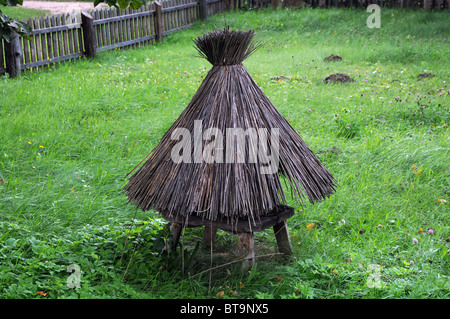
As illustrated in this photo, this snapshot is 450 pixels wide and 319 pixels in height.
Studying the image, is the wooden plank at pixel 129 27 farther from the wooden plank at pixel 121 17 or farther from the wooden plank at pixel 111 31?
the wooden plank at pixel 111 31

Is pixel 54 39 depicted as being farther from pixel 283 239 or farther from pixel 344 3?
pixel 344 3

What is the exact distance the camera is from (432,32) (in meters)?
11.9

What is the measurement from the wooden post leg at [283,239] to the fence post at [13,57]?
6.82 m

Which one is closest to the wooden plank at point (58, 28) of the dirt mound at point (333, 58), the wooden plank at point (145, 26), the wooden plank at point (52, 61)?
the wooden plank at point (52, 61)

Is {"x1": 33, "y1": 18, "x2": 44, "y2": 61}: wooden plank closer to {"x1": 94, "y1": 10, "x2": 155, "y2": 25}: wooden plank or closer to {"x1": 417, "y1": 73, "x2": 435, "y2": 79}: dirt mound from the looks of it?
{"x1": 94, "y1": 10, "x2": 155, "y2": 25}: wooden plank

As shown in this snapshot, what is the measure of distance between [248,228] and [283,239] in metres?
0.53

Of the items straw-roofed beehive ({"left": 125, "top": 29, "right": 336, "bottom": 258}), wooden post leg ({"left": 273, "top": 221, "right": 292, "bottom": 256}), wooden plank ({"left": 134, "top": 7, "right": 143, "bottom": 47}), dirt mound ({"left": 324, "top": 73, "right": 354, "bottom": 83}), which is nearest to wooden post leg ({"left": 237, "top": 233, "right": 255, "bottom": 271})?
straw-roofed beehive ({"left": 125, "top": 29, "right": 336, "bottom": 258})

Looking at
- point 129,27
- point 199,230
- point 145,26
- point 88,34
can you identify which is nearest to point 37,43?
point 88,34

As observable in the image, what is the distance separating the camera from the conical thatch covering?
2969 millimetres

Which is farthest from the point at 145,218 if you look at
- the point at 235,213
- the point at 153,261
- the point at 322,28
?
the point at 322,28

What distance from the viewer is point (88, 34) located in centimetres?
1037

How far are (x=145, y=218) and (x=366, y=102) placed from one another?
423 cm
